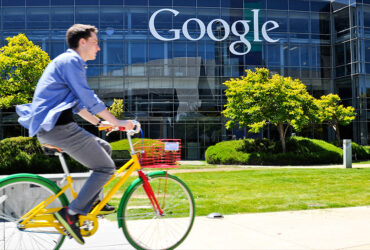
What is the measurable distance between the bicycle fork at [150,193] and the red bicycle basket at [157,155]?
0.10m

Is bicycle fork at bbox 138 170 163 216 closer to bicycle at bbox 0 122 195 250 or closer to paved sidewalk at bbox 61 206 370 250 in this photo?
bicycle at bbox 0 122 195 250

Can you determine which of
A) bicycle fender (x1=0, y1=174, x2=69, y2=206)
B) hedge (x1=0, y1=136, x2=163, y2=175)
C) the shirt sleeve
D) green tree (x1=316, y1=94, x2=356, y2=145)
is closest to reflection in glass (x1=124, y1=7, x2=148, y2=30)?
green tree (x1=316, y1=94, x2=356, y2=145)

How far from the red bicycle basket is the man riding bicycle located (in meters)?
0.33

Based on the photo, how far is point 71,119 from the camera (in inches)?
129

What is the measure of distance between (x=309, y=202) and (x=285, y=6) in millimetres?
27441

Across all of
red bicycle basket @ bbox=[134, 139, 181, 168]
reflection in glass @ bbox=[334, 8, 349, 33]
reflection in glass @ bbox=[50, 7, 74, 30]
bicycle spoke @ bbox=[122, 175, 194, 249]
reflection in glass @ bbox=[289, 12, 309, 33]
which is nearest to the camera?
red bicycle basket @ bbox=[134, 139, 181, 168]

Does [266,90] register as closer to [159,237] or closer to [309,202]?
[309,202]

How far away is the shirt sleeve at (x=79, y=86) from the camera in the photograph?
10.4ft

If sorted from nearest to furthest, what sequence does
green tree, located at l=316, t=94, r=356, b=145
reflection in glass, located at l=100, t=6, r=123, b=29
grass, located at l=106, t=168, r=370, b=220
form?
grass, located at l=106, t=168, r=370, b=220, green tree, located at l=316, t=94, r=356, b=145, reflection in glass, located at l=100, t=6, r=123, b=29

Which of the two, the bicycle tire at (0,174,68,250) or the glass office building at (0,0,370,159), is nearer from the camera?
the bicycle tire at (0,174,68,250)

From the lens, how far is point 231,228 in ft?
16.3

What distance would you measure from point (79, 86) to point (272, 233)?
2.87m

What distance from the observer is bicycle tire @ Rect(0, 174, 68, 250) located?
327cm

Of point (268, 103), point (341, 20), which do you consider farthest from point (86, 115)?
point (341, 20)
